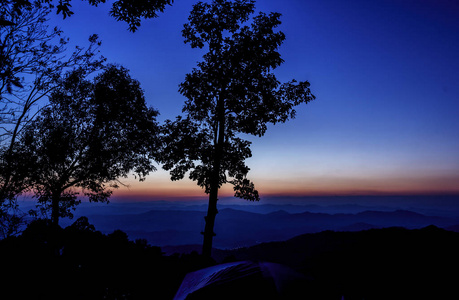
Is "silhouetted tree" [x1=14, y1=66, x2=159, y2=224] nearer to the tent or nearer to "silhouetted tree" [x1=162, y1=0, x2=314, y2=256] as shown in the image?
"silhouetted tree" [x1=162, y1=0, x2=314, y2=256]

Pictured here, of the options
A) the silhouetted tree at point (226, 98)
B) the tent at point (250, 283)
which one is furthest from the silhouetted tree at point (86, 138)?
the tent at point (250, 283)

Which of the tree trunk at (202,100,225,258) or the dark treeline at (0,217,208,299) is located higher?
the tree trunk at (202,100,225,258)

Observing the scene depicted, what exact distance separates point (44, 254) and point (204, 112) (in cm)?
1273

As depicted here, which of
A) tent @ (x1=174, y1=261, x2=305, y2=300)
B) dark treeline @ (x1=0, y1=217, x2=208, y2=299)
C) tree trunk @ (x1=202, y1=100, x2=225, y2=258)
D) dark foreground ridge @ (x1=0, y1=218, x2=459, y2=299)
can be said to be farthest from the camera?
tree trunk @ (x1=202, y1=100, x2=225, y2=258)

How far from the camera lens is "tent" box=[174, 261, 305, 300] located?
7.11m

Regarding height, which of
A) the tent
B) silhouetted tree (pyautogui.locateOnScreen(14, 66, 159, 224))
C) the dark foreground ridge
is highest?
silhouetted tree (pyautogui.locateOnScreen(14, 66, 159, 224))

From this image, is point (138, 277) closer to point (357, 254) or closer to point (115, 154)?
point (115, 154)

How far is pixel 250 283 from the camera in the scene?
7.37 m

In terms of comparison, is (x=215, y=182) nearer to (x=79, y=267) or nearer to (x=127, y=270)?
(x=127, y=270)

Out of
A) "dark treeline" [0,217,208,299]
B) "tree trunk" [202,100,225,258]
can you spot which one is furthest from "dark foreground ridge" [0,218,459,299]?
"tree trunk" [202,100,225,258]

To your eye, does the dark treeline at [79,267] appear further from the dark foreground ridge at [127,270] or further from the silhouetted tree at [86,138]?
the silhouetted tree at [86,138]

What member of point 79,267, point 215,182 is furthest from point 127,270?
point 215,182

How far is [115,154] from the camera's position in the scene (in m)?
22.9

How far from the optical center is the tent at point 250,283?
23.3ft
